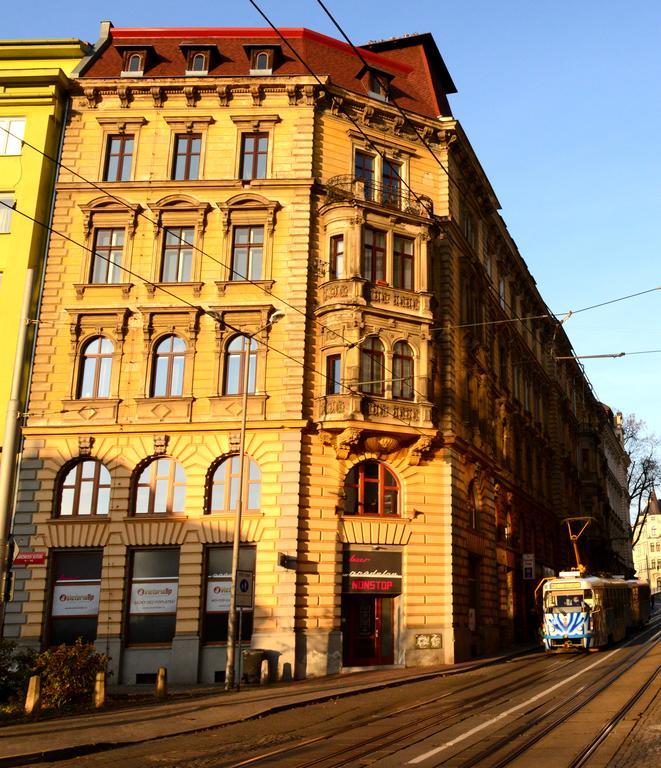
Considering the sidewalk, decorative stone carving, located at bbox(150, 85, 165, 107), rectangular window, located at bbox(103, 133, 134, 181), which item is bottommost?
the sidewalk

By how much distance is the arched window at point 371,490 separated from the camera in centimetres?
2912

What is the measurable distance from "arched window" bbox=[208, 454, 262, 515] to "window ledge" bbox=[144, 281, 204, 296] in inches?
237

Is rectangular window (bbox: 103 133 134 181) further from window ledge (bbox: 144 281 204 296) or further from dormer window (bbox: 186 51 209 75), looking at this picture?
window ledge (bbox: 144 281 204 296)

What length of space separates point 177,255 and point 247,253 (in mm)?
2517

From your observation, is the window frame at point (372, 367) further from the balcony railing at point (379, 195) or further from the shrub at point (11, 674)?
the shrub at point (11, 674)

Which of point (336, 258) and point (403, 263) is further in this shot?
point (403, 263)

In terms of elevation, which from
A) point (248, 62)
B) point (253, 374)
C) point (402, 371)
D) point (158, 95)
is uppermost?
point (248, 62)

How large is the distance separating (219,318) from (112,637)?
35.3 feet

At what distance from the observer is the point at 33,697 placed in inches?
683

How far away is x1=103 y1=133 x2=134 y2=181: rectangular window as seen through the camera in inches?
1251

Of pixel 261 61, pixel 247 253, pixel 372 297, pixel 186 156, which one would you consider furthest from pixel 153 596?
pixel 261 61

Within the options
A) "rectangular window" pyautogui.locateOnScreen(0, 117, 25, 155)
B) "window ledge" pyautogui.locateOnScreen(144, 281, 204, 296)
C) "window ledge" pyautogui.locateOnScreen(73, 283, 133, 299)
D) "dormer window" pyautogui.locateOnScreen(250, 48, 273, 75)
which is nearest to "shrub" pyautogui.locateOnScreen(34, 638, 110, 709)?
"window ledge" pyautogui.locateOnScreen(144, 281, 204, 296)

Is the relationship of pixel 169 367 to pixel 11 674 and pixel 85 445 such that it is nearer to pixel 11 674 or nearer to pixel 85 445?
pixel 85 445

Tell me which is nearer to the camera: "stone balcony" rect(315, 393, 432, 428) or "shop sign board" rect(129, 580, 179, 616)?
"shop sign board" rect(129, 580, 179, 616)
